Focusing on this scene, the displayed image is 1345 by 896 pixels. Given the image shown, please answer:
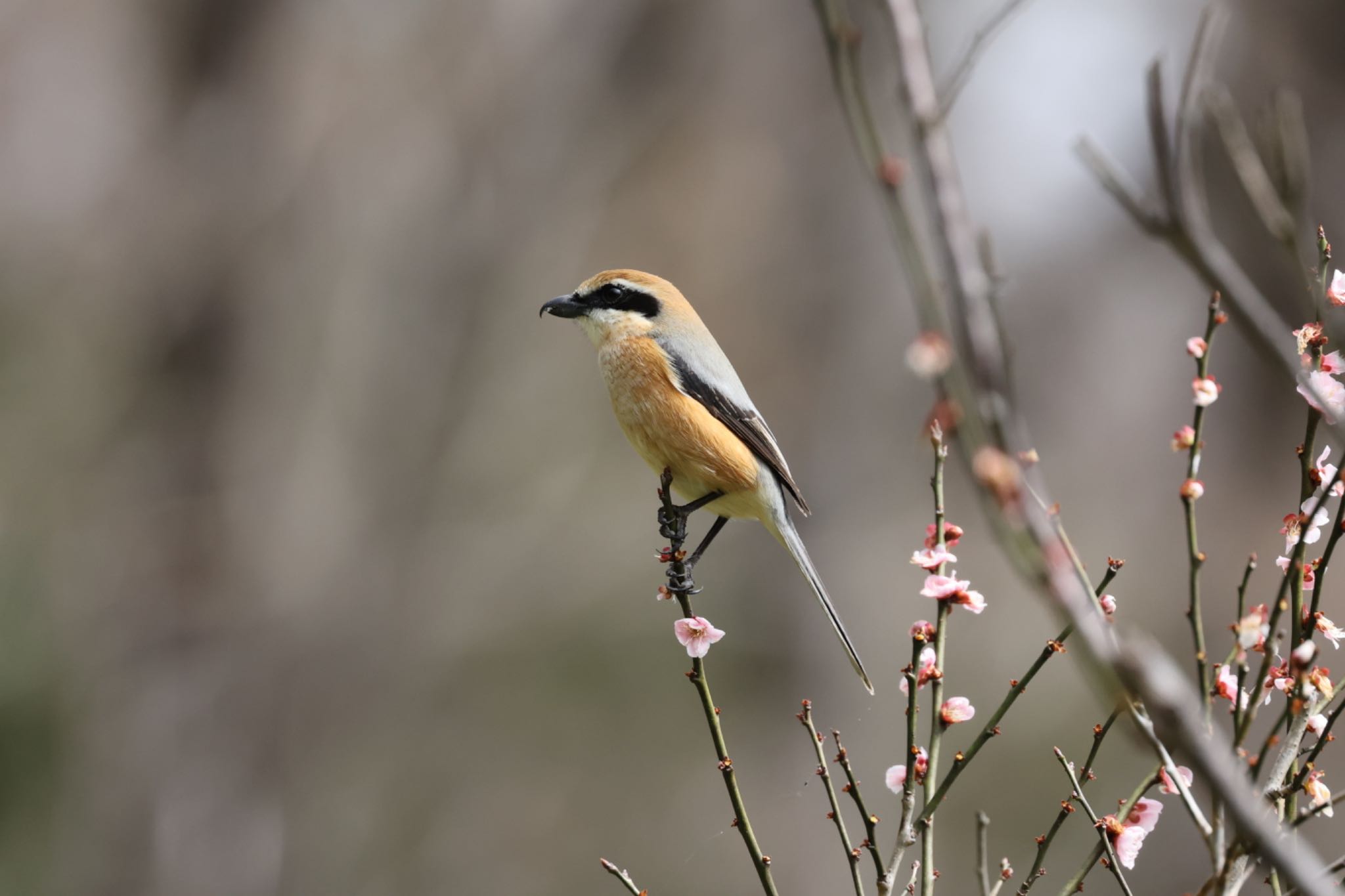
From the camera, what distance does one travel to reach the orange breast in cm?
241

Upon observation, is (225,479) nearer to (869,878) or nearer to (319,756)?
(319,756)

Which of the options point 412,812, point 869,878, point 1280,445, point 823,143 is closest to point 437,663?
point 412,812

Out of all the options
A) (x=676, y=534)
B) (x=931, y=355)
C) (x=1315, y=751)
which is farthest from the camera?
(x=676, y=534)

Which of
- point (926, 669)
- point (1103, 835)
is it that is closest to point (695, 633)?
point (926, 669)

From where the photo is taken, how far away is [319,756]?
702cm

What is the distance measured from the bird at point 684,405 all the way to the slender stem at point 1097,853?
0.96 m

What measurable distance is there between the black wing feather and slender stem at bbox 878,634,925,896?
1154 mm

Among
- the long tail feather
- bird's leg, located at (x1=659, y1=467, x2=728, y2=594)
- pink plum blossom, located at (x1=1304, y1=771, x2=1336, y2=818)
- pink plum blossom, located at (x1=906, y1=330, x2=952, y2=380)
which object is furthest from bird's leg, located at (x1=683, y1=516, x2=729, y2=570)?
pink plum blossom, located at (x1=906, y1=330, x2=952, y2=380)

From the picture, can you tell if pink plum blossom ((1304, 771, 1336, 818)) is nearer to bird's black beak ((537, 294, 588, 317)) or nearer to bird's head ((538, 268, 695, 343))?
bird's head ((538, 268, 695, 343))

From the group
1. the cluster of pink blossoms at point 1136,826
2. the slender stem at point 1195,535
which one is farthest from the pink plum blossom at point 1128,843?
the slender stem at point 1195,535

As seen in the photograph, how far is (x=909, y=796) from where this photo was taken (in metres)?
1.30

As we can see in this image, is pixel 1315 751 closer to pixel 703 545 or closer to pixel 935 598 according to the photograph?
pixel 935 598

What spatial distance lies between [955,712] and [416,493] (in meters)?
5.78

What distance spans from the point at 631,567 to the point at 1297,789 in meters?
8.17
